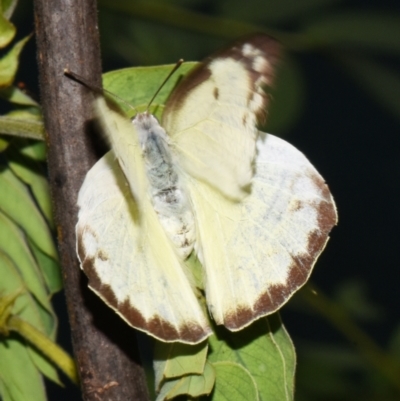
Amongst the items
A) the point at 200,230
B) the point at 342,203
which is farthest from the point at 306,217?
the point at 342,203

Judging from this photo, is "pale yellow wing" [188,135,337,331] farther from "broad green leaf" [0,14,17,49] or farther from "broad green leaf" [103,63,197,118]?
"broad green leaf" [0,14,17,49]

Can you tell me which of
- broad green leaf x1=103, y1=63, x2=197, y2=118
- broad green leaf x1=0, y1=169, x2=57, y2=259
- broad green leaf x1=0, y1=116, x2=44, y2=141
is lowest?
broad green leaf x1=0, y1=169, x2=57, y2=259

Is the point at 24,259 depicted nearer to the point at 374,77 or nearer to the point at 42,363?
the point at 42,363

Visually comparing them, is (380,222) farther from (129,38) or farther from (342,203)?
(129,38)

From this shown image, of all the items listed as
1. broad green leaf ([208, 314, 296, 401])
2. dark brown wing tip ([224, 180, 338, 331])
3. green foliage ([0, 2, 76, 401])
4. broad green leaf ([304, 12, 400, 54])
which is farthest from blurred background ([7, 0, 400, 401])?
broad green leaf ([208, 314, 296, 401])

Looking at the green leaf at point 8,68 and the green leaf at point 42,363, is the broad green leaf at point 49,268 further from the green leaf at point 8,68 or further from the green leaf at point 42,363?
the green leaf at point 8,68

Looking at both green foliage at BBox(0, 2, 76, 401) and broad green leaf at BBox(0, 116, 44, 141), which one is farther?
Answer: green foliage at BBox(0, 2, 76, 401)

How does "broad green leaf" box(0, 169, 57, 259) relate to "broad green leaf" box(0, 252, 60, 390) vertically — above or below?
above
